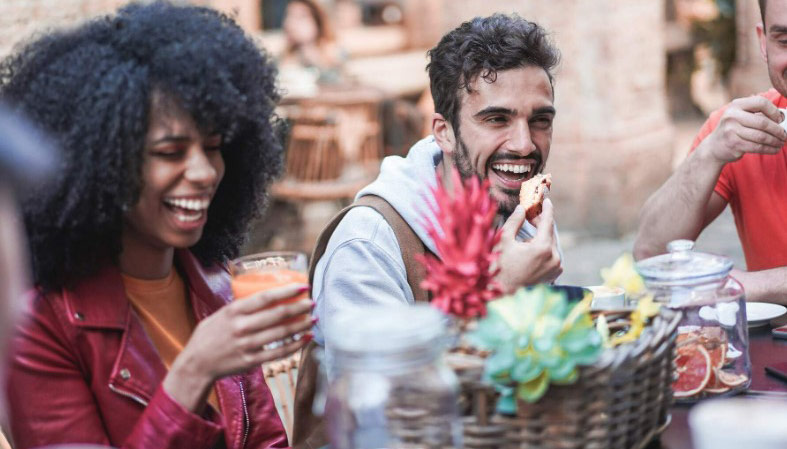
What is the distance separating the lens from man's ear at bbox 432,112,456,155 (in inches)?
111

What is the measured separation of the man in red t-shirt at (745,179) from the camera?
3012mm

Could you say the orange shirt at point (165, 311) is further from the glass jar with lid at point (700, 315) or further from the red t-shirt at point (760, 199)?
the red t-shirt at point (760, 199)

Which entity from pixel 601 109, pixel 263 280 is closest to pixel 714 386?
pixel 263 280

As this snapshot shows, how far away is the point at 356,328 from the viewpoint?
1452 mm

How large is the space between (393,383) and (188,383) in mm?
562

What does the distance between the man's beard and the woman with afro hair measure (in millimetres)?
728

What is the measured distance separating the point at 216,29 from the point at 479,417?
1.09 meters

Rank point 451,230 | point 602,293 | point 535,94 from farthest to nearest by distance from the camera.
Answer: point 535,94, point 602,293, point 451,230

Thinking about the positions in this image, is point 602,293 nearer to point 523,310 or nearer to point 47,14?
point 523,310

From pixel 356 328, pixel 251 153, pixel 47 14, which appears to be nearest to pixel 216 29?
pixel 251 153

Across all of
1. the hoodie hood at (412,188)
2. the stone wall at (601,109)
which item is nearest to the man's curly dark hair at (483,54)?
the hoodie hood at (412,188)

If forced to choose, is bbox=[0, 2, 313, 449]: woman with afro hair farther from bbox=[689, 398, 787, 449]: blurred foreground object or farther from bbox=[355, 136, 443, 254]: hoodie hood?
bbox=[689, 398, 787, 449]: blurred foreground object

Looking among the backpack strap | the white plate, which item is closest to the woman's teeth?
the backpack strap

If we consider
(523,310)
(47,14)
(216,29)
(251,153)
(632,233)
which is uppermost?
(47,14)
